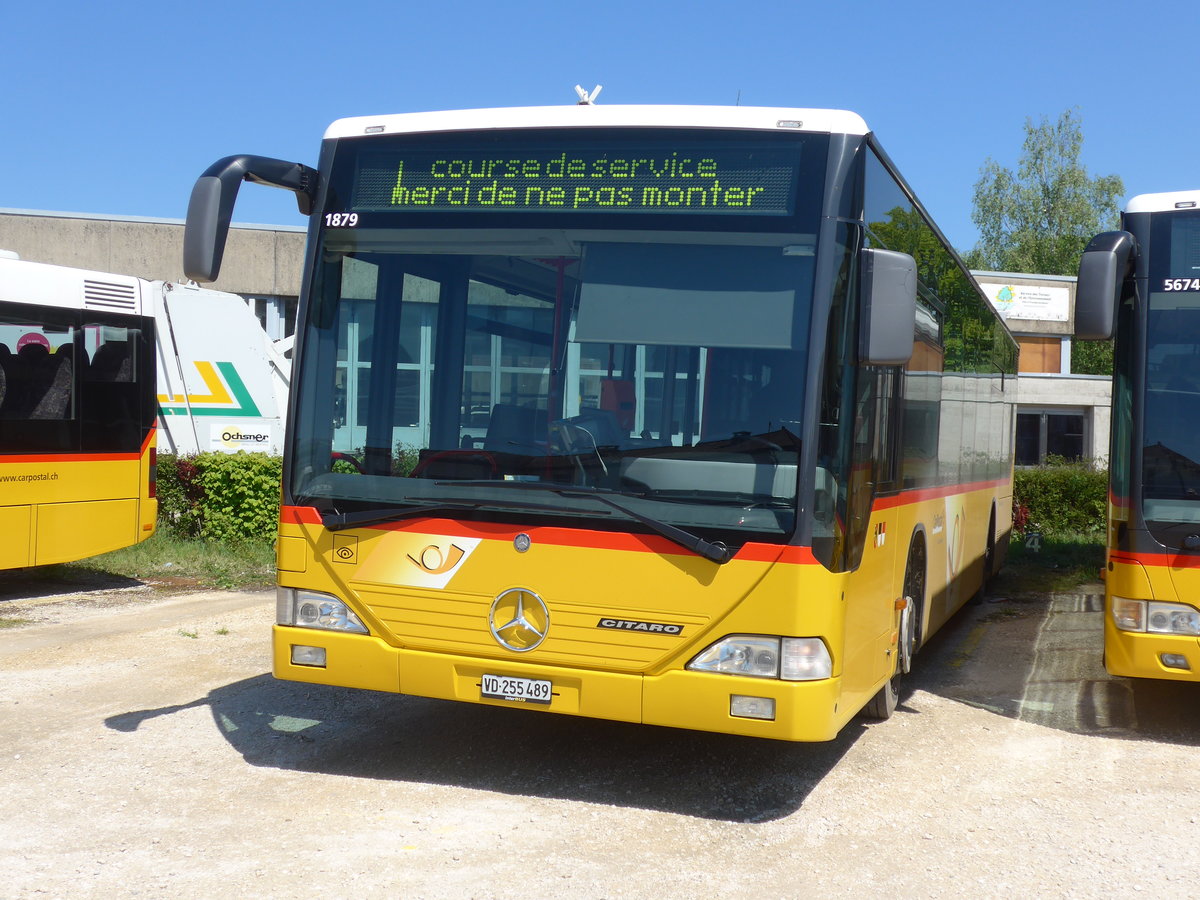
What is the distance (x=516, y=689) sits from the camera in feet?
18.5

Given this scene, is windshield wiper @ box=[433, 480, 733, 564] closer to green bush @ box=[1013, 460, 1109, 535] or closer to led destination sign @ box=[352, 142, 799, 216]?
led destination sign @ box=[352, 142, 799, 216]

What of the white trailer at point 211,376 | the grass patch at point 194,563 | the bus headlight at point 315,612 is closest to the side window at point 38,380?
the grass patch at point 194,563

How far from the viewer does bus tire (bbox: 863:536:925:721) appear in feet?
24.4

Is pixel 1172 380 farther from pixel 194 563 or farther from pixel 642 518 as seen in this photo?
pixel 194 563

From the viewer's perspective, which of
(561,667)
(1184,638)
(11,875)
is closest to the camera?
(11,875)

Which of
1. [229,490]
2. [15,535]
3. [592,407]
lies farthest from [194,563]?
[592,407]

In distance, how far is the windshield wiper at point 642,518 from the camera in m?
5.29

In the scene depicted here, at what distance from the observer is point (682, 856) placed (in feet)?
16.7

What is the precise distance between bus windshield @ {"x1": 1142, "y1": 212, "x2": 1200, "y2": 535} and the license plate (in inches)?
145

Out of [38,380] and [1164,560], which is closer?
[1164,560]

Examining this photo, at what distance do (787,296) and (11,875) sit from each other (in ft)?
12.4

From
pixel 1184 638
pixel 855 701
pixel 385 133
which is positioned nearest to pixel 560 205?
pixel 385 133

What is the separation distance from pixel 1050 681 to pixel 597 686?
4916mm

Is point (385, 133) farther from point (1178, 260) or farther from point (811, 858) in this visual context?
point (1178, 260)
